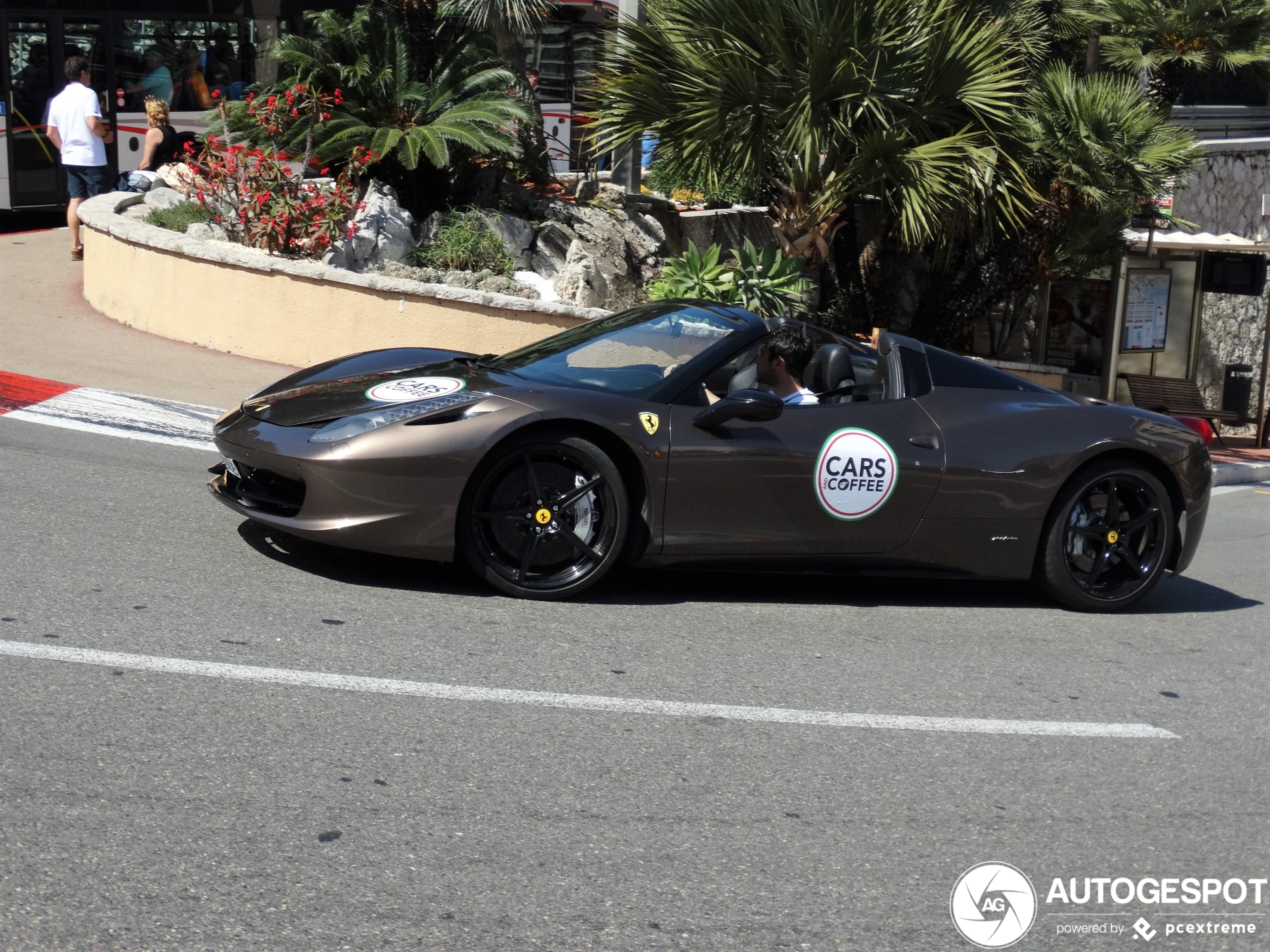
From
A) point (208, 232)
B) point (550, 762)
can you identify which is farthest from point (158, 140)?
point (550, 762)

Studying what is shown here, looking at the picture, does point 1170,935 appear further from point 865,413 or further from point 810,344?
point 810,344

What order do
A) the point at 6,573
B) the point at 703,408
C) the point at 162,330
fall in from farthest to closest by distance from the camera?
the point at 162,330, the point at 703,408, the point at 6,573

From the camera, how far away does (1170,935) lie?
3387mm

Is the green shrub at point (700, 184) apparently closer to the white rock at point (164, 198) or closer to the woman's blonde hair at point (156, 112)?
the white rock at point (164, 198)

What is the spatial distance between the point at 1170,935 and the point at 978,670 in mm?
2024

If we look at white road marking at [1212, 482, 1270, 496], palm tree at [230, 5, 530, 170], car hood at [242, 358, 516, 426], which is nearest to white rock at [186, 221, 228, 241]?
palm tree at [230, 5, 530, 170]

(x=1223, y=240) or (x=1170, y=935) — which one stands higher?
(x=1223, y=240)

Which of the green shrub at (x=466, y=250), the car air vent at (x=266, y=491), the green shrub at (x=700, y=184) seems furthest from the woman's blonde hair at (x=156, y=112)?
the car air vent at (x=266, y=491)

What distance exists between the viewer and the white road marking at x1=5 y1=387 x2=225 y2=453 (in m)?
8.07

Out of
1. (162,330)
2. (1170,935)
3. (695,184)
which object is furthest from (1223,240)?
(1170,935)

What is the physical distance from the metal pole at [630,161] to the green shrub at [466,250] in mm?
2217

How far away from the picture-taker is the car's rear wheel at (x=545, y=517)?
17.7 ft

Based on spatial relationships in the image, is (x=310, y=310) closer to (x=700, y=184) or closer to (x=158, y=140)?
(x=700, y=184)

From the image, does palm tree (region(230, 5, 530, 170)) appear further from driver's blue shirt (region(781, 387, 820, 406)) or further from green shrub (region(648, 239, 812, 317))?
driver's blue shirt (region(781, 387, 820, 406))
